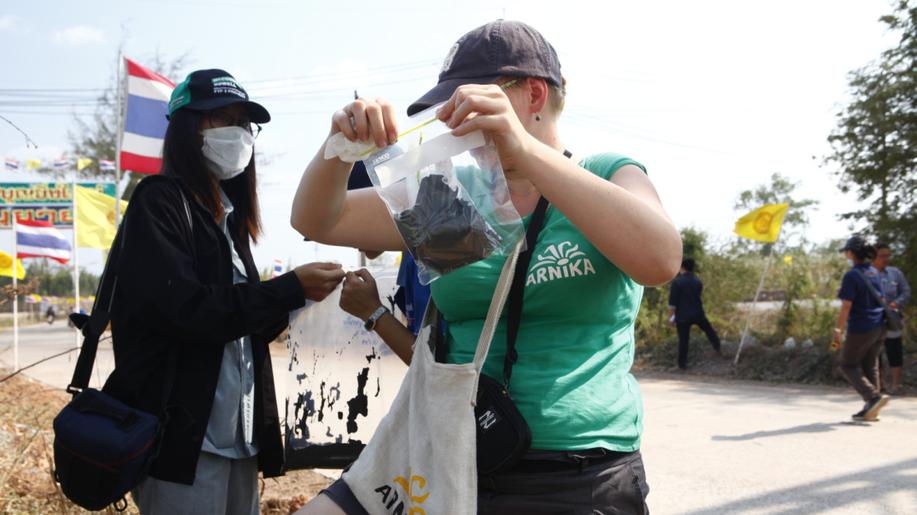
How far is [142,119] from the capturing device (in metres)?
8.53

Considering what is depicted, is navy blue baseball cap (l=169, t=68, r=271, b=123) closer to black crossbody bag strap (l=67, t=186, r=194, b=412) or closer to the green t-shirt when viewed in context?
black crossbody bag strap (l=67, t=186, r=194, b=412)

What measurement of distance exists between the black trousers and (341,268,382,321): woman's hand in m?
12.1

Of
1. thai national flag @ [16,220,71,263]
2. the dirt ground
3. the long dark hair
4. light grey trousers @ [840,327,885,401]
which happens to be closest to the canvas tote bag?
the long dark hair

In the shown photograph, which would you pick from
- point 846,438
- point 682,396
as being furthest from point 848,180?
point 846,438

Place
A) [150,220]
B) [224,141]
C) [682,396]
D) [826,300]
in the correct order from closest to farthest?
[150,220], [224,141], [682,396], [826,300]

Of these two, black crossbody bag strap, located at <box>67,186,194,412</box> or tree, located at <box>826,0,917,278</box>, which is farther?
tree, located at <box>826,0,917,278</box>

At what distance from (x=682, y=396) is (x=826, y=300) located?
5499 millimetres

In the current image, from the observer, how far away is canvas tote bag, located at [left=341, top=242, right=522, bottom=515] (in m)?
1.41

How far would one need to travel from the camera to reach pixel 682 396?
34.7ft

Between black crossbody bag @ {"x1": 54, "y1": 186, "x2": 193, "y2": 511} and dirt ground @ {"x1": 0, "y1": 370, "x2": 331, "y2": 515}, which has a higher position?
black crossbody bag @ {"x1": 54, "y1": 186, "x2": 193, "y2": 511}

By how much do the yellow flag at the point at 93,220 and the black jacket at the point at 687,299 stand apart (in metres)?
9.88

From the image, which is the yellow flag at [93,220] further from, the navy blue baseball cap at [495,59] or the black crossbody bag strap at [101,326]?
the navy blue baseball cap at [495,59]

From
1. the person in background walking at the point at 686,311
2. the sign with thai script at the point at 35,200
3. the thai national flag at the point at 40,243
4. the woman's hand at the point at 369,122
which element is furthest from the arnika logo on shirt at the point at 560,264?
the sign with thai script at the point at 35,200

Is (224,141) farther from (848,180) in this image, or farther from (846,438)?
(848,180)
